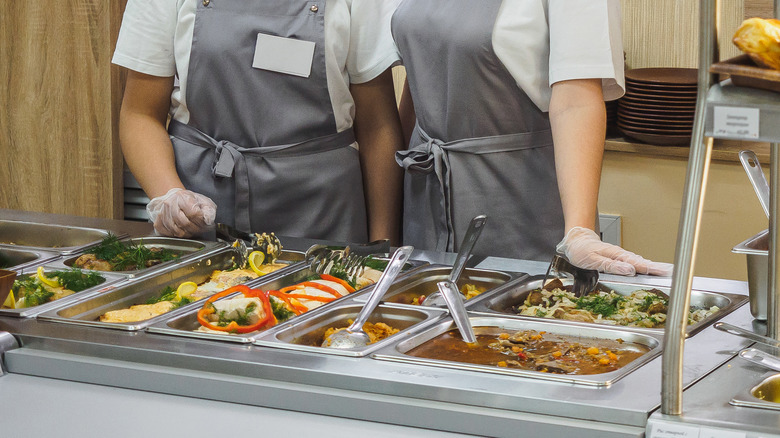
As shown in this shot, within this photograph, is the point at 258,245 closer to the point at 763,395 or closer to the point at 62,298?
the point at 62,298

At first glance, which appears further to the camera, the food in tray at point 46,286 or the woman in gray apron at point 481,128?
the woman in gray apron at point 481,128

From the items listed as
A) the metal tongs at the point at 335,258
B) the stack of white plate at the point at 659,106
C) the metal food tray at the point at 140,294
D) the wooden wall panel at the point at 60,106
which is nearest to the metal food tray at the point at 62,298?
the metal food tray at the point at 140,294

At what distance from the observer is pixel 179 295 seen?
152 cm

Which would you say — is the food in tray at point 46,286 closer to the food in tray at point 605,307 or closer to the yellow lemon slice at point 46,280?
the yellow lemon slice at point 46,280

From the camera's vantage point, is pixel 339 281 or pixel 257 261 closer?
pixel 339 281

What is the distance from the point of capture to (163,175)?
2119mm

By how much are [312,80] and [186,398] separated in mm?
1079

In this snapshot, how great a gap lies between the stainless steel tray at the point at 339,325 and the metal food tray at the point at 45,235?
754mm

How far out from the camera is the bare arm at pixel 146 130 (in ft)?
7.06

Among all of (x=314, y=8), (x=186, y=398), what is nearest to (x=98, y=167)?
(x=314, y=8)

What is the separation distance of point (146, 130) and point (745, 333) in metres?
1.47

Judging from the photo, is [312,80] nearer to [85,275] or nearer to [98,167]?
[85,275]

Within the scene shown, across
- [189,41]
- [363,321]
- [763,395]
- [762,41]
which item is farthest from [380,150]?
[762,41]

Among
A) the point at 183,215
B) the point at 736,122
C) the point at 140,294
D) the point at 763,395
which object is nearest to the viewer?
the point at 736,122
